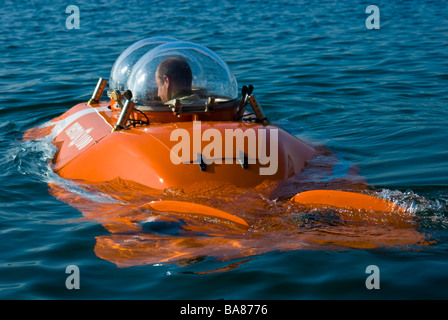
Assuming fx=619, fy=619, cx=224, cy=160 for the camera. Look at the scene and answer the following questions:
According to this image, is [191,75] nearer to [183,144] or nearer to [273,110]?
[183,144]

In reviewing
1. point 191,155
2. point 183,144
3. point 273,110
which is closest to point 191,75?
point 183,144

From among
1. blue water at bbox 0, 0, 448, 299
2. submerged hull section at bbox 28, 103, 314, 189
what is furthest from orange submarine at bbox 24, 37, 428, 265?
blue water at bbox 0, 0, 448, 299

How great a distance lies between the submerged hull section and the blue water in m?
0.42

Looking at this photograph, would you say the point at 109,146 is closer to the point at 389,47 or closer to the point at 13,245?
the point at 13,245

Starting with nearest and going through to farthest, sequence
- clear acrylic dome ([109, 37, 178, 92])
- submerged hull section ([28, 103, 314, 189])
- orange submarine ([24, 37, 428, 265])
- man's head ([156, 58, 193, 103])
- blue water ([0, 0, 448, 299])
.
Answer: blue water ([0, 0, 448, 299])
orange submarine ([24, 37, 428, 265])
submerged hull section ([28, 103, 314, 189])
man's head ([156, 58, 193, 103])
clear acrylic dome ([109, 37, 178, 92])

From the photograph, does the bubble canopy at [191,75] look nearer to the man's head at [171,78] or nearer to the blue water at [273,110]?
the man's head at [171,78]

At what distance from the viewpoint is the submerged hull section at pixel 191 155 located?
4.92 meters

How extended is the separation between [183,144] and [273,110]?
155 inches

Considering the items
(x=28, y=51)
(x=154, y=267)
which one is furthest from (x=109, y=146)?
(x=28, y=51)

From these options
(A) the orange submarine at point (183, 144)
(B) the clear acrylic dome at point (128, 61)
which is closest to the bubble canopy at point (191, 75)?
(A) the orange submarine at point (183, 144)

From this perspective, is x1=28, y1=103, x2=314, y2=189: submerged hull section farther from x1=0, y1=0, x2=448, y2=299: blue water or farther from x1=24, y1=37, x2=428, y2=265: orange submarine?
x1=0, y1=0, x2=448, y2=299: blue water

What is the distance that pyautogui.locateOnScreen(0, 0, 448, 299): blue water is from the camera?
3.80 meters

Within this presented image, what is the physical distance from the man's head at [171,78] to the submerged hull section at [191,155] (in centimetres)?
36
